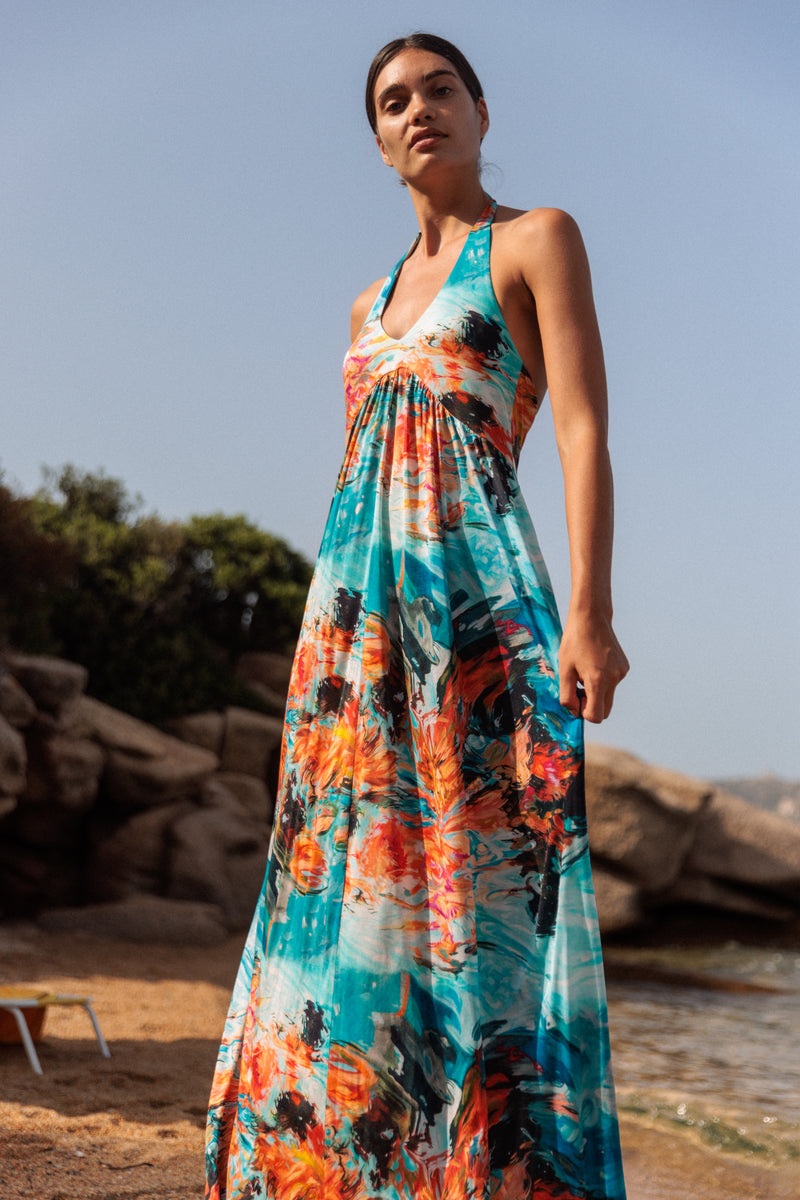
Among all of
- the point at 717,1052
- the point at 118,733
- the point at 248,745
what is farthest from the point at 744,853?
the point at 118,733

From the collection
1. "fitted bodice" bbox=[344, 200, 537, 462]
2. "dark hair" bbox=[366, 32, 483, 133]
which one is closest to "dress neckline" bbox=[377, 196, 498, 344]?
"fitted bodice" bbox=[344, 200, 537, 462]

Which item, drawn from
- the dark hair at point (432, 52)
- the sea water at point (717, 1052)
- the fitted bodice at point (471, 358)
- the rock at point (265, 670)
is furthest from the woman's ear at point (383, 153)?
the rock at point (265, 670)

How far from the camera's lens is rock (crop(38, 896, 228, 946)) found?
364 inches

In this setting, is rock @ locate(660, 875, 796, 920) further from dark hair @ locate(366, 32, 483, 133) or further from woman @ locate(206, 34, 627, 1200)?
dark hair @ locate(366, 32, 483, 133)

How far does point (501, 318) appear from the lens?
2033 millimetres

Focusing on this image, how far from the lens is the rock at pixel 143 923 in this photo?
924 centimetres

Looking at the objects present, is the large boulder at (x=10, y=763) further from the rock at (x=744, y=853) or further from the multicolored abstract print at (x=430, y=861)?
the rock at (x=744, y=853)

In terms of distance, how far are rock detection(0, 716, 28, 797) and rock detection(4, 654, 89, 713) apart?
111 centimetres

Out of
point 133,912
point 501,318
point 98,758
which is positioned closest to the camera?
point 501,318

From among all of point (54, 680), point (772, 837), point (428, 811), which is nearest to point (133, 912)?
point (54, 680)

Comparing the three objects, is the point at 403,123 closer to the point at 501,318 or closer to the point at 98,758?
the point at 501,318

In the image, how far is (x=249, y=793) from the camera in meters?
11.5

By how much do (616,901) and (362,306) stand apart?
974cm

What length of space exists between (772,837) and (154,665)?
7.44 metres
